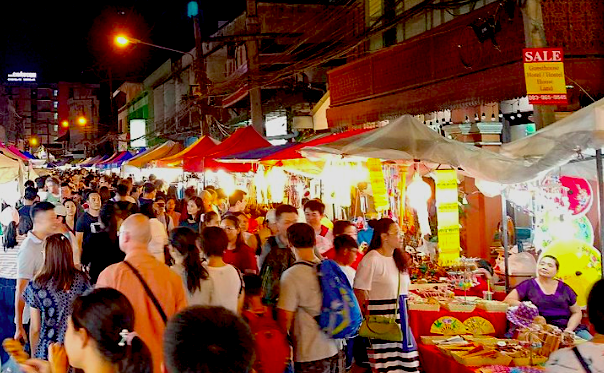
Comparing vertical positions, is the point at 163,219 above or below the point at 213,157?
below

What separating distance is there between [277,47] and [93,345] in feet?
69.2

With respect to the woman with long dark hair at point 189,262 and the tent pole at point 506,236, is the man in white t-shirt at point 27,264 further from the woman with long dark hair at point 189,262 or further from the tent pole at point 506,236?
the tent pole at point 506,236

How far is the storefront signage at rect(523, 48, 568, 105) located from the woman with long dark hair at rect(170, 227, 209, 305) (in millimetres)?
4140

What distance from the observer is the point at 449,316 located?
25.9 ft

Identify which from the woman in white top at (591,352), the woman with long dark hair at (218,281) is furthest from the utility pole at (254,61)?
the woman in white top at (591,352)

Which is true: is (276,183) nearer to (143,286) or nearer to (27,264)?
(27,264)

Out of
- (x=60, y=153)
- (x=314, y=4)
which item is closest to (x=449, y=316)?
(x=314, y=4)

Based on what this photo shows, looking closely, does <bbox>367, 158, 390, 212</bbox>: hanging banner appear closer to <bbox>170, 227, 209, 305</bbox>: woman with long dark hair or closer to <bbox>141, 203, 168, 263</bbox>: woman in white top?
<bbox>141, 203, 168, 263</bbox>: woman in white top

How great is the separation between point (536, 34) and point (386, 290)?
3.53 meters

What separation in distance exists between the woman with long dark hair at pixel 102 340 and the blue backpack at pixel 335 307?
7.78ft

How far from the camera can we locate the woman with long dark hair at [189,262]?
5.33 m

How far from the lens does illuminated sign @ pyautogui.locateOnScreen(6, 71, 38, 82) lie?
376 feet

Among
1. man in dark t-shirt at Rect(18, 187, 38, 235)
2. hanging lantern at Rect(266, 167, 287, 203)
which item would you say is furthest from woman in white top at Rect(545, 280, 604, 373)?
hanging lantern at Rect(266, 167, 287, 203)

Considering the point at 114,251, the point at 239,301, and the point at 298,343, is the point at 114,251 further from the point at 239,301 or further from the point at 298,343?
the point at 298,343
